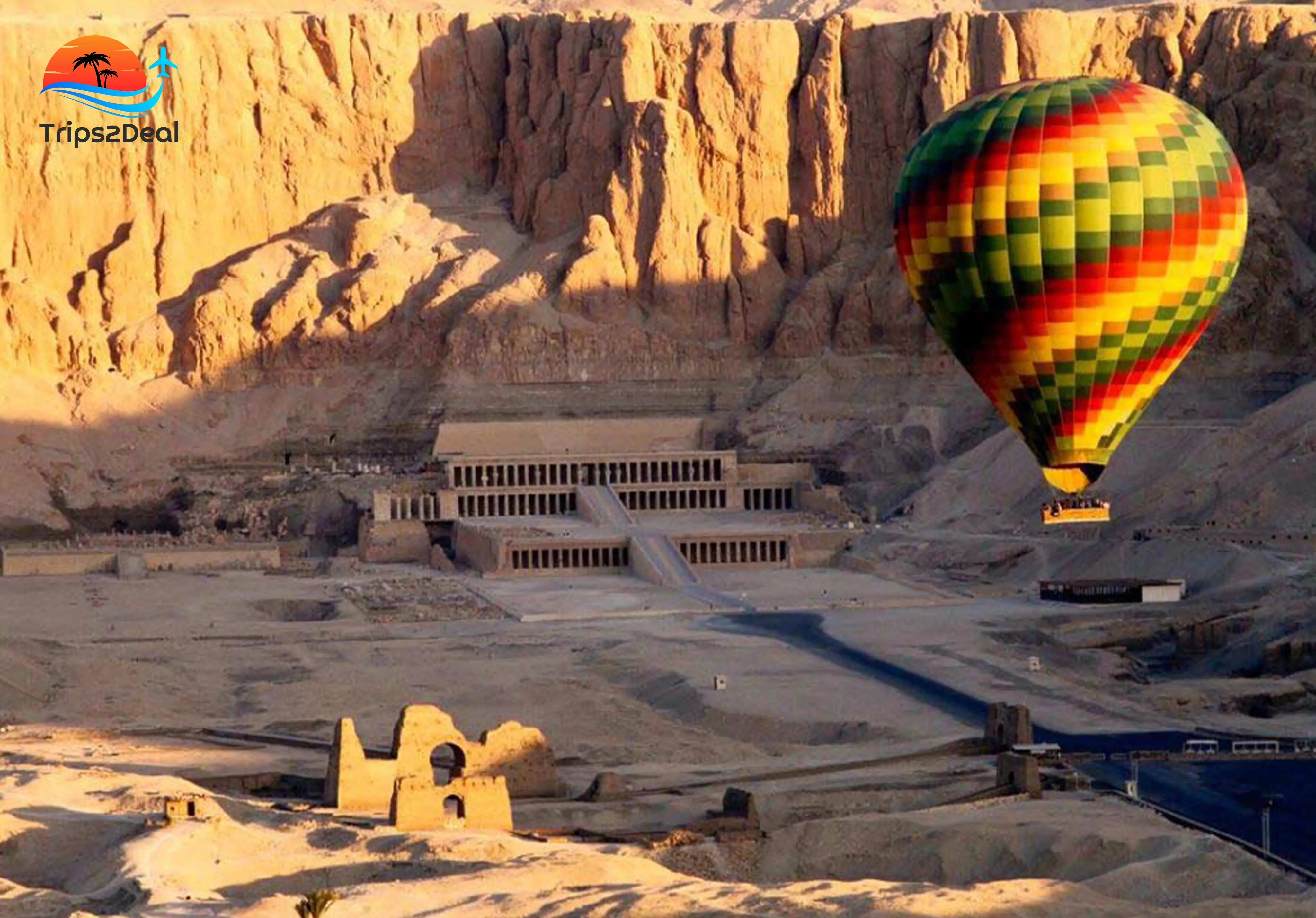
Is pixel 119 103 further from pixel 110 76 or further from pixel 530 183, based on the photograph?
pixel 530 183

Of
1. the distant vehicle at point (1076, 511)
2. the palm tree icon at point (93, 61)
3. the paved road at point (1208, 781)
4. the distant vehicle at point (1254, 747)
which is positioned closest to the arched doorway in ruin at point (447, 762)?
the paved road at point (1208, 781)

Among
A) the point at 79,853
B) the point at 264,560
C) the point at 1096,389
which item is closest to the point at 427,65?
the point at 264,560

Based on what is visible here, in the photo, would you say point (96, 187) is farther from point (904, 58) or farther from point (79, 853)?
point (79, 853)

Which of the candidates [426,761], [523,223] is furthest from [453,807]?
[523,223]

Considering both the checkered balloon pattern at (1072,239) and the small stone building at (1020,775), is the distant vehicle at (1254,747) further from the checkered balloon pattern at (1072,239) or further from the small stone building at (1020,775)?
the checkered balloon pattern at (1072,239)

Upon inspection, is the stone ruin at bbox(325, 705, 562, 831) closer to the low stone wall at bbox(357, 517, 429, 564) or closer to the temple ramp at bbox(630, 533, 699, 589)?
the temple ramp at bbox(630, 533, 699, 589)

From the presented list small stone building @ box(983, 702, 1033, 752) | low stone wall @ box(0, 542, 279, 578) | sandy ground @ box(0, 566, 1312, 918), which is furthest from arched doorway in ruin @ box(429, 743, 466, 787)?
low stone wall @ box(0, 542, 279, 578)
